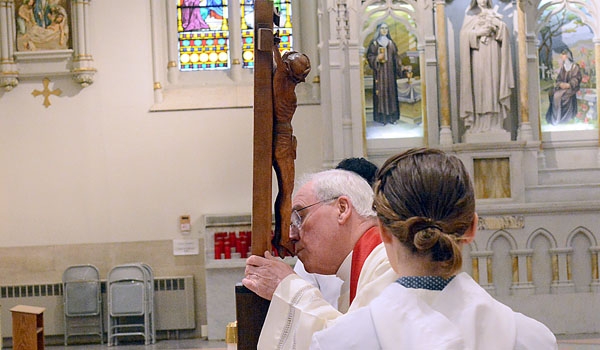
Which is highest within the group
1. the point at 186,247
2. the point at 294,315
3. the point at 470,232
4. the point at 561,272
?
the point at 470,232

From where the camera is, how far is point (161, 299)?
11602 mm

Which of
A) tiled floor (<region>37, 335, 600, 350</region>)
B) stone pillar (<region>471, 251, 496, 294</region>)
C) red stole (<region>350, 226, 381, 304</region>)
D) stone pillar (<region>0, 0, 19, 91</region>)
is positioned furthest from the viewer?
stone pillar (<region>0, 0, 19, 91</region>)

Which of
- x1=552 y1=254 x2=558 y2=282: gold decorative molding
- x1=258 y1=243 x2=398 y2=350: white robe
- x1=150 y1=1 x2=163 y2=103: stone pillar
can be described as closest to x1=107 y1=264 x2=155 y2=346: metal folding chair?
x1=150 y1=1 x2=163 y2=103: stone pillar

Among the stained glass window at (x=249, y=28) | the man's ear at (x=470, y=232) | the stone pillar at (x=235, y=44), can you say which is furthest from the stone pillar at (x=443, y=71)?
the man's ear at (x=470, y=232)

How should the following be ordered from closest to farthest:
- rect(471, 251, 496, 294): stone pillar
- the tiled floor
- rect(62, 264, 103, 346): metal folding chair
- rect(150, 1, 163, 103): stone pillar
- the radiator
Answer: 1. the tiled floor
2. rect(471, 251, 496, 294): stone pillar
3. rect(62, 264, 103, 346): metal folding chair
4. the radiator
5. rect(150, 1, 163, 103): stone pillar

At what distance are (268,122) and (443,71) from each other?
896 centimetres

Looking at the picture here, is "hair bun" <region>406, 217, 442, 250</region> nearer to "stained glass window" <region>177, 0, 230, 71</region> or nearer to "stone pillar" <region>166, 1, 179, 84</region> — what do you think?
"stone pillar" <region>166, 1, 179, 84</region>

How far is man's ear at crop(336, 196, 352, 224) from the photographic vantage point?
2807 millimetres

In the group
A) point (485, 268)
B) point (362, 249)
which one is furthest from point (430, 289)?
point (485, 268)

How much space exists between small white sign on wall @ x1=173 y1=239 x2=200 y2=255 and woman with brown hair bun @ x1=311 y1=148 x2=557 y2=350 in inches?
395

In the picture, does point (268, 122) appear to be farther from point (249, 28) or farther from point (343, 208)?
point (249, 28)

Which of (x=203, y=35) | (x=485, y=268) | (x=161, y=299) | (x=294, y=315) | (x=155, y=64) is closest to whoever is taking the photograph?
(x=294, y=315)

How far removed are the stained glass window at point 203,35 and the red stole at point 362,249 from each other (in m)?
9.77

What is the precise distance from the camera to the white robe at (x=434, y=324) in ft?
5.47
